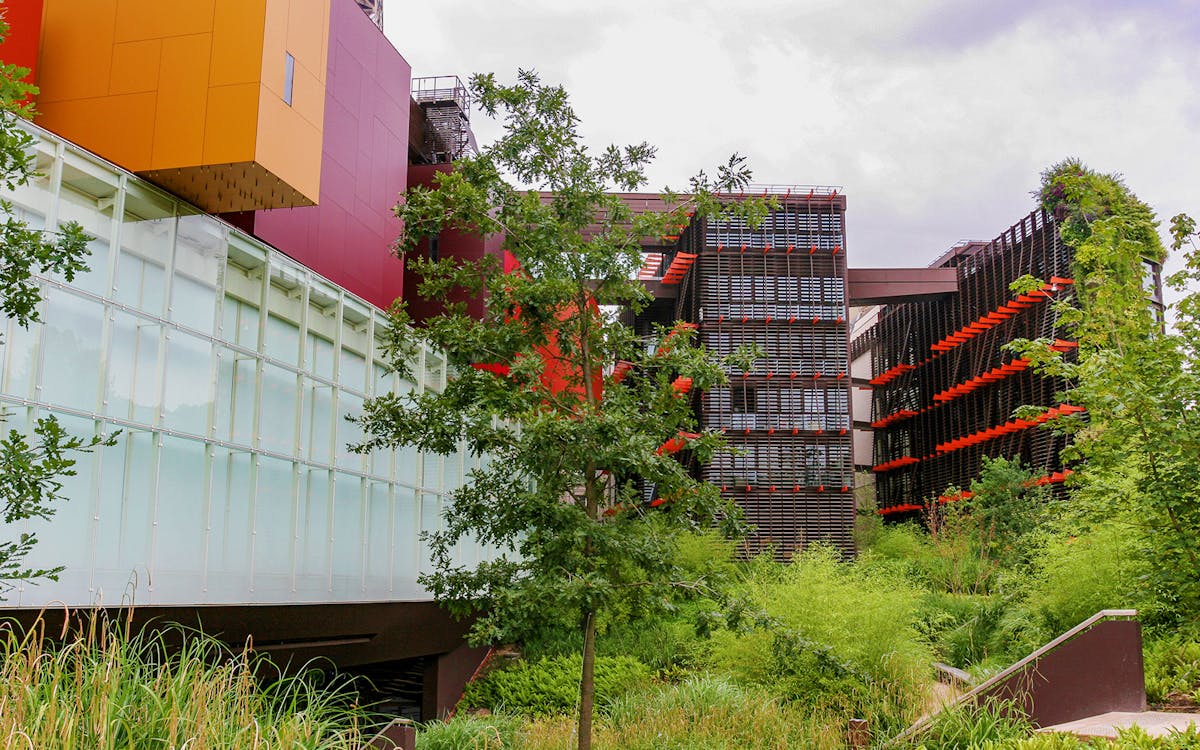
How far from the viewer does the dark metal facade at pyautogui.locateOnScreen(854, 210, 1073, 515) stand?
131ft

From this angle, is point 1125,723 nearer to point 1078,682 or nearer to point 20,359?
point 1078,682

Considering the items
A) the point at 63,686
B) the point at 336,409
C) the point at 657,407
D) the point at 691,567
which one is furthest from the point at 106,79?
the point at 691,567

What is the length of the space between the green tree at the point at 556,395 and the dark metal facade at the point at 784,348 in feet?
100

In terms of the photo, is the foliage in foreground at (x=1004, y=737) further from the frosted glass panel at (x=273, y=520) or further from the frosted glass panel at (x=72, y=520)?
the frosted glass panel at (x=273, y=520)

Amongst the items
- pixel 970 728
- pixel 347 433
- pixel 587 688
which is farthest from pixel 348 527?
pixel 970 728

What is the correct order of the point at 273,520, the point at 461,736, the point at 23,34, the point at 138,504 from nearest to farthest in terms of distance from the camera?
the point at 461,736
the point at 138,504
the point at 23,34
the point at 273,520

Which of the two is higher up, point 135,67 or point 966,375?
point 966,375

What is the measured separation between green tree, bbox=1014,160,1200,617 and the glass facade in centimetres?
1056

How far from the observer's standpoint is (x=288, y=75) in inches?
551

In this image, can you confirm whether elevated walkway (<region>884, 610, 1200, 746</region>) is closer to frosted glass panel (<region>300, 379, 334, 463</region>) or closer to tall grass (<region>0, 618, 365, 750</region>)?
tall grass (<region>0, 618, 365, 750</region>)

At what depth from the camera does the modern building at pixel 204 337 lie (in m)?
11.8

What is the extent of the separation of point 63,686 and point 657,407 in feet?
22.8

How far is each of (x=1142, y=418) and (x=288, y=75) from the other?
11.5 m

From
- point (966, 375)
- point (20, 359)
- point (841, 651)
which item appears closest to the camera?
point (20, 359)
